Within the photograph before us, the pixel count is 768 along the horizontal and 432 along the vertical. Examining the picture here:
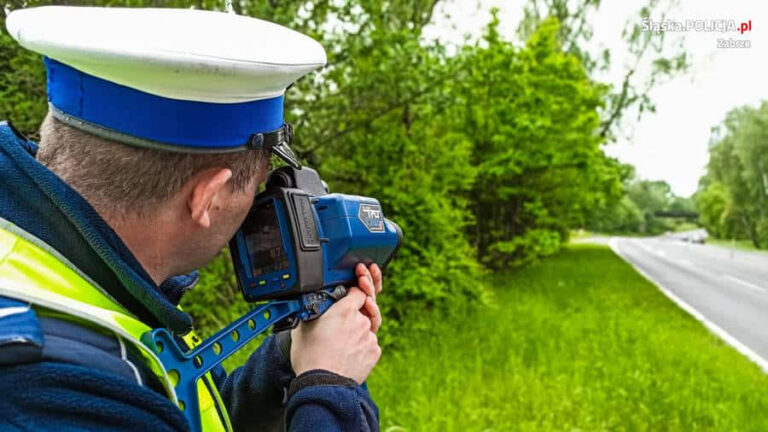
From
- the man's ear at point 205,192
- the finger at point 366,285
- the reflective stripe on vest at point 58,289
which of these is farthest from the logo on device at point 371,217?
the reflective stripe on vest at point 58,289

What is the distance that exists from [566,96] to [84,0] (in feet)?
32.3

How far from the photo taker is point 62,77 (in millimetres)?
889

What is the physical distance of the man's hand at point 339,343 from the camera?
1155 millimetres

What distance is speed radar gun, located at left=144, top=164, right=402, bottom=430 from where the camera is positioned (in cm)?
122

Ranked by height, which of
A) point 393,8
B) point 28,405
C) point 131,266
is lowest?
point 28,405

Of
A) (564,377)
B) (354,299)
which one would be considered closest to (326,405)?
(354,299)

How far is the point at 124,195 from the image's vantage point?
90 centimetres

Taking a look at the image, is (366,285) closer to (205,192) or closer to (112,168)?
(205,192)

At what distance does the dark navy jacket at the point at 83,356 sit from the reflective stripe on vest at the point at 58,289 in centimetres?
1

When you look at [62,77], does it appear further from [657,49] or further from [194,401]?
[657,49]

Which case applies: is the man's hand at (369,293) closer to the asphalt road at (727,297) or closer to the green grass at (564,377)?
the green grass at (564,377)

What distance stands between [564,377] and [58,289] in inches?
209

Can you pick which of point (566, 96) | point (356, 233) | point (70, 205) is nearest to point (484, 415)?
point (356, 233)

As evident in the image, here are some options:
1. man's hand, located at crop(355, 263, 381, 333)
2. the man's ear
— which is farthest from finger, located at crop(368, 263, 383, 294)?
the man's ear
